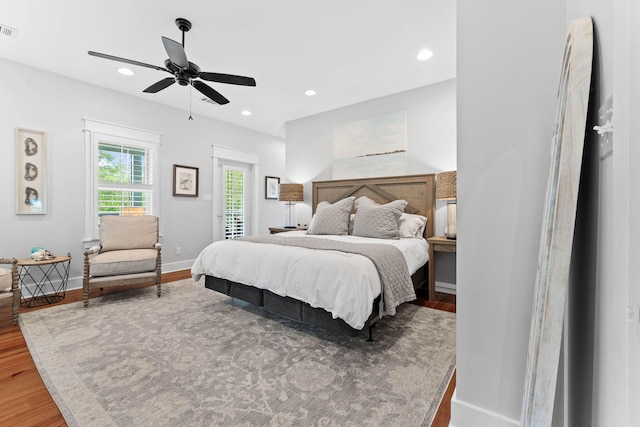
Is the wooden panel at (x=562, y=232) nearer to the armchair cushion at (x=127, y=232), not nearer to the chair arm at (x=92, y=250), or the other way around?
the chair arm at (x=92, y=250)

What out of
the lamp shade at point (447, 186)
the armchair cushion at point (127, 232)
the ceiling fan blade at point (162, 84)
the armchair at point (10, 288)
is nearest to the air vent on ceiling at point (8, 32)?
the ceiling fan blade at point (162, 84)

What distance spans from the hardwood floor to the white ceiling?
282 centimetres

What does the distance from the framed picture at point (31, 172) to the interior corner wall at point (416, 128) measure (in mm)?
3665

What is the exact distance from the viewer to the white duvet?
1988mm

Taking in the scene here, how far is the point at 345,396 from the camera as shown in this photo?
161 centimetres

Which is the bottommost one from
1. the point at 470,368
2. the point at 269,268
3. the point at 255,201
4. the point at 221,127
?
the point at 470,368

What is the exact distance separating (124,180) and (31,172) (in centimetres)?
102

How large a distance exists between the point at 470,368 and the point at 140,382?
188 cm

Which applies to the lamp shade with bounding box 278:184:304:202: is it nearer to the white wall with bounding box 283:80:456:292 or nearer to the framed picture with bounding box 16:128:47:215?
the white wall with bounding box 283:80:456:292

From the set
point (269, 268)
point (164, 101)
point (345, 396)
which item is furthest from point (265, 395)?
point (164, 101)

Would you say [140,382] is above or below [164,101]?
below

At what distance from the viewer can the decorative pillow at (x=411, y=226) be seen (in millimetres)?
3510

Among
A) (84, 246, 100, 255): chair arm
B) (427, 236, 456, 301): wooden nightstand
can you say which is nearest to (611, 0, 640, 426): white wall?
(427, 236, 456, 301): wooden nightstand

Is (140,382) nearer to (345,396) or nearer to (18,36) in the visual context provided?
(345,396)
